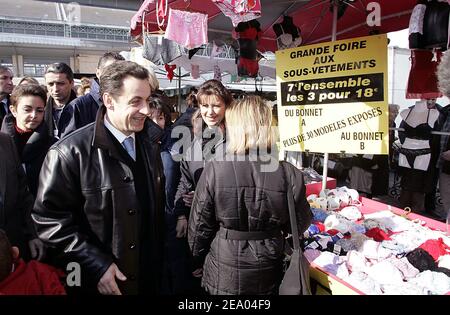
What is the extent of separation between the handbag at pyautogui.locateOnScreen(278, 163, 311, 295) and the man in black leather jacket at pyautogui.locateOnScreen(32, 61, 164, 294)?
0.81 metres

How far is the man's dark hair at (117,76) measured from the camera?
179 centimetres

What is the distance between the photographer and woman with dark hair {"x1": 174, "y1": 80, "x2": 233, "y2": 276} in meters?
2.62

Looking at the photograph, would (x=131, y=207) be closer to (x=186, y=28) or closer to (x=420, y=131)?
(x=186, y=28)

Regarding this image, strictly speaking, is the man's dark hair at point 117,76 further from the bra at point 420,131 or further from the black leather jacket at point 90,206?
the bra at point 420,131

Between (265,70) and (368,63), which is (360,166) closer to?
(368,63)

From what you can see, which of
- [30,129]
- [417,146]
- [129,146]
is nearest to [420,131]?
[417,146]

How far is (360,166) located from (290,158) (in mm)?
1351

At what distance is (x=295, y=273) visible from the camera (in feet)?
5.83

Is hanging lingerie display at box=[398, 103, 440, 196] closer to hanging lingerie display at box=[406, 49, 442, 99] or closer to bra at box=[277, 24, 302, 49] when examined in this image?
hanging lingerie display at box=[406, 49, 442, 99]

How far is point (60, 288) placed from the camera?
1.61 metres

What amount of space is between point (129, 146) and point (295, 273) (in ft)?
3.80

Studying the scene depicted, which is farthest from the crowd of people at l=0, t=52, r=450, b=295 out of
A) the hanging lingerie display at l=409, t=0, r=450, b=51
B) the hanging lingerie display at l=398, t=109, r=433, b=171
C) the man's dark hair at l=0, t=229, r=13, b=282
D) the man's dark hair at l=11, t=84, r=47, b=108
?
the hanging lingerie display at l=398, t=109, r=433, b=171

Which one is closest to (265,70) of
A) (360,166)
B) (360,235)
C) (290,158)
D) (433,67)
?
(290,158)

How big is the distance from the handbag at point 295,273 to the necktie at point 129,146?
3.00 ft
